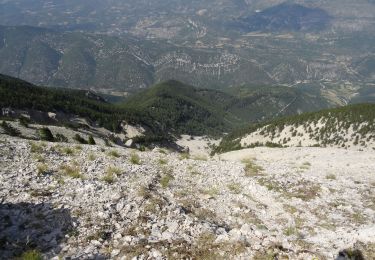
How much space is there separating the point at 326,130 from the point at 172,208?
133963 mm

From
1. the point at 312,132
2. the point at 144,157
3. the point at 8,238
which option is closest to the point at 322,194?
the point at 144,157

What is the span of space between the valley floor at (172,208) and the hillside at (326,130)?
87.7 m

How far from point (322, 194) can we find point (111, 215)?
12.9 m

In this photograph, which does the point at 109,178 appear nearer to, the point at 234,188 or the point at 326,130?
the point at 234,188

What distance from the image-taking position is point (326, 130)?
140125 millimetres

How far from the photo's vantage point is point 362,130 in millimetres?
121688

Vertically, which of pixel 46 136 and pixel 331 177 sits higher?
pixel 331 177

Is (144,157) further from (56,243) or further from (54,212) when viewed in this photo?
(56,243)

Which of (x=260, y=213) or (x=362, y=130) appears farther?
(x=362, y=130)

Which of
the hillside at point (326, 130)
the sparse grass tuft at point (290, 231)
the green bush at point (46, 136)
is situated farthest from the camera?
the hillside at point (326, 130)

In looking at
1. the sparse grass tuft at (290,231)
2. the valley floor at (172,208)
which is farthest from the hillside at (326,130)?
the sparse grass tuft at (290,231)

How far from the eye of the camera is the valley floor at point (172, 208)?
14156 mm

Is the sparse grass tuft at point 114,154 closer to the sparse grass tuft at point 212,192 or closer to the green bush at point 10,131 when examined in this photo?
the sparse grass tuft at point 212,192

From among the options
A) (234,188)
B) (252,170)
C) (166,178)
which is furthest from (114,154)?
(234,188)
